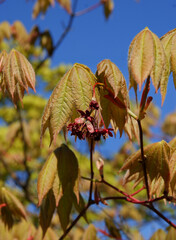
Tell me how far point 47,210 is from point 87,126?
1.21 feet

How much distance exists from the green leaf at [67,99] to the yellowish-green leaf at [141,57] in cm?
13

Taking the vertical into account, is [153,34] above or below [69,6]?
below

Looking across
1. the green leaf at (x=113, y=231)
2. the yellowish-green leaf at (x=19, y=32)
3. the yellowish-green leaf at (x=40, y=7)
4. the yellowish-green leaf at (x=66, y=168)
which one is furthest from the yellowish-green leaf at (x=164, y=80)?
the yellowish-green leaf at (x=19, y=32)

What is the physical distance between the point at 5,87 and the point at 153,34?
1.58 ft

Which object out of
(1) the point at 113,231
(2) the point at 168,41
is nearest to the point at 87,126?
(2) the point at 168,41

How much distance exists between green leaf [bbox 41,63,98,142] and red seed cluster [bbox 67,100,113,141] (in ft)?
0.06

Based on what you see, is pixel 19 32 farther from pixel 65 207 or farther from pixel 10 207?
pixel 65 207

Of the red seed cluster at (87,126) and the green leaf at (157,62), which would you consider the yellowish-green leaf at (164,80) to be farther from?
the red seed cluster at (87,126)

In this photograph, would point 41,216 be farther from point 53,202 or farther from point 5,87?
point 5,87

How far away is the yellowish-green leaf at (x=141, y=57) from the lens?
0.77 m

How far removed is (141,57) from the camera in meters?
0.80

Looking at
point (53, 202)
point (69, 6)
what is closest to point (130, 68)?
point (53, 202)

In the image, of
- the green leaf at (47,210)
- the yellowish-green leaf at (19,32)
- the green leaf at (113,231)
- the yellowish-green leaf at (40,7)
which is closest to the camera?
the green leaf at (47,210)

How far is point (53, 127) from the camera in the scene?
77 cm
